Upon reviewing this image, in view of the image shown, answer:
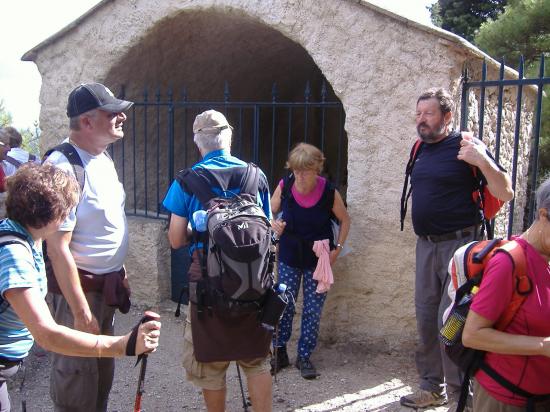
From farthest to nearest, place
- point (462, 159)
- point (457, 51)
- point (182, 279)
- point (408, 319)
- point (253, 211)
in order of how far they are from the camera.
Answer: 1. point (182, 279)
2. point (408, 319)
3. point (457, 51)
4. point (462, 159)
5. point (253, 211)

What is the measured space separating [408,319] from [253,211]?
74.4 inches

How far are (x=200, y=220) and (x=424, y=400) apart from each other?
5.73ft

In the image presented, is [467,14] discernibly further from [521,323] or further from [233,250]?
[521,323]

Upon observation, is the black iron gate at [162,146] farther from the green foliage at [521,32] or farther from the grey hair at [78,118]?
the green foliage at [521,32]

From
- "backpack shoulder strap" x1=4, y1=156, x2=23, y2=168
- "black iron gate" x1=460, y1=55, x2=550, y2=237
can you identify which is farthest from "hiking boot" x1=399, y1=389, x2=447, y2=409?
"backpack shoulder strap" x1=4, y1=156, x2=23, y2=168

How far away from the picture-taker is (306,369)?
379 centimetres

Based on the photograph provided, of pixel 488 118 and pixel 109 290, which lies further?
pixel 488 118

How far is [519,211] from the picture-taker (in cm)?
567

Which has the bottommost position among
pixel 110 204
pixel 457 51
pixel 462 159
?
pixel 110 204

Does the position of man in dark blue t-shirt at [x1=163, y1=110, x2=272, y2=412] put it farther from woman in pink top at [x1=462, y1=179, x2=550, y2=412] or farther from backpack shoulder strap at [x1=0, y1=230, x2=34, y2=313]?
woman in pink top at [x1=462, y1=179, x2=550, y2=412]

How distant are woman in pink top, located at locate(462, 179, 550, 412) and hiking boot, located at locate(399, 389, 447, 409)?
60.8 inches

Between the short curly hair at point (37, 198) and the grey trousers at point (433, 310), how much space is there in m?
1.96

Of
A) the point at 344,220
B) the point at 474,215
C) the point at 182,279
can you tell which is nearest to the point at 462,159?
the point at 474,215

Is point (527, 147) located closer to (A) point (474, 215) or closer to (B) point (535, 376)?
(A) point (474, 215)
